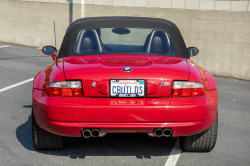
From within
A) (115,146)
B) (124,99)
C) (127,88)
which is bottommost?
(115,146)

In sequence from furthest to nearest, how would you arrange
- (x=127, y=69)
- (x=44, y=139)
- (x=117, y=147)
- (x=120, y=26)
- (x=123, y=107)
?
(x=120, y=26) < (x=117, y=147) < (x=44, y=139) < (x=127, y=69) < (x=123, y=107)

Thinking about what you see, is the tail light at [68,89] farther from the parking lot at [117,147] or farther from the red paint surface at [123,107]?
the parking lot at [117,147]

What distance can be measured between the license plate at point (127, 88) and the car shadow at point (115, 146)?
90cm

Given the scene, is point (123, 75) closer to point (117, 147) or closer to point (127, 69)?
point (127, 69)

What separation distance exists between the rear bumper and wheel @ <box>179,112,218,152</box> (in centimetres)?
50

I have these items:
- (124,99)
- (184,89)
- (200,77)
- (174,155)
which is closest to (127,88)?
(124,99)

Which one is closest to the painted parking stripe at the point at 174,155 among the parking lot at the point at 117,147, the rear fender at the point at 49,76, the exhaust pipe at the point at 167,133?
the parking lot at the point at 117,147

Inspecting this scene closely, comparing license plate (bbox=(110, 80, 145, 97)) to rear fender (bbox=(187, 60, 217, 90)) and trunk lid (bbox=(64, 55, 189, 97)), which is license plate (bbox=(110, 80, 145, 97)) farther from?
rear fender (bbox=(187, 60, 217, 90))

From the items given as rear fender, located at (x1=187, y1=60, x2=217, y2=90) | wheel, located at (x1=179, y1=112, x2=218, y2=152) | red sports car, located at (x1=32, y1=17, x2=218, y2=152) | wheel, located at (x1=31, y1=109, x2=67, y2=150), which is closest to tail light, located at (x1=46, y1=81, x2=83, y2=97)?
red sports car, located at (x1=32, y1=17, x2=218, y2=152)

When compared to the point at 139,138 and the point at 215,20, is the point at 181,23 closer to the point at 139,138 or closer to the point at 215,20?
the point at 215,20

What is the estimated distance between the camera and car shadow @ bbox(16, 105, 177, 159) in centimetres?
427

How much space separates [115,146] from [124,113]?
1017 mm

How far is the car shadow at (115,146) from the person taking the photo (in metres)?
4.27

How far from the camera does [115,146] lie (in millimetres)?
4508
